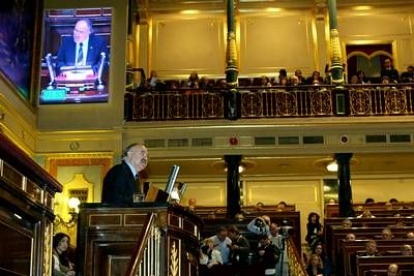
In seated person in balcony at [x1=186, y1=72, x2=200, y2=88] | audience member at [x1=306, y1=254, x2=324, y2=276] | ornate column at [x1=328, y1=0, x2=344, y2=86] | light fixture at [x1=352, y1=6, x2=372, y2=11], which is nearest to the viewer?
audience member at [x1=306, y1=254, x2=324, y2=276]

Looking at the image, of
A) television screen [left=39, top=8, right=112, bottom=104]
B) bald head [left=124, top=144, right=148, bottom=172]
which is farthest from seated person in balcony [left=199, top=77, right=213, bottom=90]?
bald head [left=124, top=144, right=148, bottom=172]

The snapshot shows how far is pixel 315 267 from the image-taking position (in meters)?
11.4

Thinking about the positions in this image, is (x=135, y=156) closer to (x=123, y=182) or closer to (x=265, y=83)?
(x=123, y=182)

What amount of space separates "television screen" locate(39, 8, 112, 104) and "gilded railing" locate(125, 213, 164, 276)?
35.1 ft

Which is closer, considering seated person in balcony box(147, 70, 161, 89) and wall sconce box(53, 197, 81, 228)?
wall sconce box(53, 197, 81, 228)

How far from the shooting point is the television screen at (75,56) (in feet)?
54.6

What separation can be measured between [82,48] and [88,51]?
16 cm

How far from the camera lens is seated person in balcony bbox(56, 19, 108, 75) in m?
16.9

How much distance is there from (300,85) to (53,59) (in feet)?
18.5

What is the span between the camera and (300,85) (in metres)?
16.5

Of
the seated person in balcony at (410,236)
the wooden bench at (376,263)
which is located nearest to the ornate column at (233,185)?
the seated person in balcony at (410,236)

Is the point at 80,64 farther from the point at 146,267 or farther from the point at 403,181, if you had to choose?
the point at 146,267

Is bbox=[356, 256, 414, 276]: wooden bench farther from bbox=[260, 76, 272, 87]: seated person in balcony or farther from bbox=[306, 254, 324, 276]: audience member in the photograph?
bbox=[260, 76, 272, 87]: seated person in balcony

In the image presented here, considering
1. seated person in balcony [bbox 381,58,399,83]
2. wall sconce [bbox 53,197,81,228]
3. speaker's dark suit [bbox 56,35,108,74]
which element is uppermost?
speaker's dark suit [bbox 56,35,108,74]
